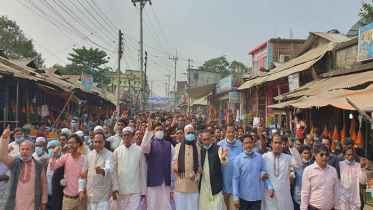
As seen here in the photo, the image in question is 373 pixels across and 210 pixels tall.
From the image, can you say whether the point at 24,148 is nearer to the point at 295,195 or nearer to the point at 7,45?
the point at 295,195

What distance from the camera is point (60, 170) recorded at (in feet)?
15.7

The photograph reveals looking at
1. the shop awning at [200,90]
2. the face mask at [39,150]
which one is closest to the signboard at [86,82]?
the shop awning at [200,90]

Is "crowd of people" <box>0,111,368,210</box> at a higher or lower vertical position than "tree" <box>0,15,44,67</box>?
lower

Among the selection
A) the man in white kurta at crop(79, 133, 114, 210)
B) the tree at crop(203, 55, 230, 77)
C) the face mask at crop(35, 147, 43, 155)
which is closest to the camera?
the man in white kurta at crop(79, 133, 114, 210)

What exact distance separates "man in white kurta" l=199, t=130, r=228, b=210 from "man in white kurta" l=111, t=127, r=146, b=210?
1.12 metres

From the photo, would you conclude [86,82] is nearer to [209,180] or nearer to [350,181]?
[209,180]

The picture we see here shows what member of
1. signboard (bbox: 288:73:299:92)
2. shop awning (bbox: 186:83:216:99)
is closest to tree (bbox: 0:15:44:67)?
shop awning (bbox: 186:83:216:99)

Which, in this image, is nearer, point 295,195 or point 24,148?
point 24,148

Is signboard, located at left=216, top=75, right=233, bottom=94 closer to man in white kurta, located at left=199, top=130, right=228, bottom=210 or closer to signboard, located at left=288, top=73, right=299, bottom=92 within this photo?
signboard, located at left=288, top=73, right=299, bottom=92

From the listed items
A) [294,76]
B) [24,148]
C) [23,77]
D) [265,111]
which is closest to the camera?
[24,148]

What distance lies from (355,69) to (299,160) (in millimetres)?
6748

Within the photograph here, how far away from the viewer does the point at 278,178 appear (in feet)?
15.7

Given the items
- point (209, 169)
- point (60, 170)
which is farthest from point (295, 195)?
point (60, 170)

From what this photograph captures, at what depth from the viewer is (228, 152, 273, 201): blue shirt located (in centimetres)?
A: 476
